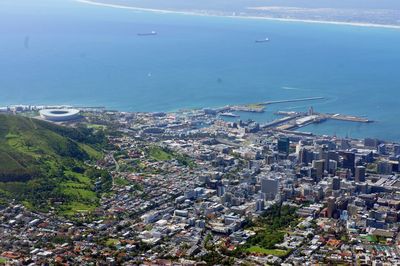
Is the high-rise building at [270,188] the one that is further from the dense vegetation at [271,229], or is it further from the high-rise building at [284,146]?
the high-rise building at [284,146]

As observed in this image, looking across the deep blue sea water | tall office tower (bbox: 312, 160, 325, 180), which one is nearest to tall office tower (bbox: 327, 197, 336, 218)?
tall office tower (bbox: 312, 160, 325, 180)

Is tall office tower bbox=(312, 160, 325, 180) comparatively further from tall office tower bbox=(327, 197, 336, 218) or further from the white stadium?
the white stadium

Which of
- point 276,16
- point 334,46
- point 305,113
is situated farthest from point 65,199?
point 276,16

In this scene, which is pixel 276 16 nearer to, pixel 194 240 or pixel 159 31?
pixel 159 31

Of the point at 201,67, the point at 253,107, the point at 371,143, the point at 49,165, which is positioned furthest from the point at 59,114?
the point at 201,67

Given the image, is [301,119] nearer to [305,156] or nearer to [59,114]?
[305,156]
